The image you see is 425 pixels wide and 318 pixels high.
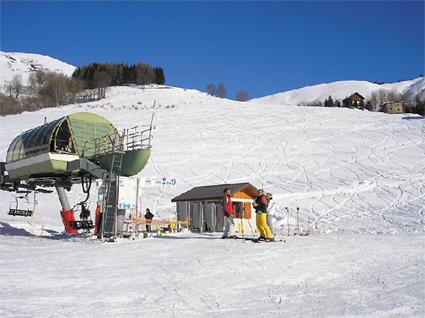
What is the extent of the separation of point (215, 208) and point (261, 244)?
13.5 meters

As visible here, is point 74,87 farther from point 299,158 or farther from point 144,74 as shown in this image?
point 299,158

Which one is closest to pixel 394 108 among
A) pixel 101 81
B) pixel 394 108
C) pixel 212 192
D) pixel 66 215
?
pixel 394 108

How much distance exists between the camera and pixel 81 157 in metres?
23.2

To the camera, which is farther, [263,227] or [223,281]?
[263,227]

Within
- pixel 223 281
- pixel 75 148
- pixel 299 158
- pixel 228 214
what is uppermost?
pixel 299 158

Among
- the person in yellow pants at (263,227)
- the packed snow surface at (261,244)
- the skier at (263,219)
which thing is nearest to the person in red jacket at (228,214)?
the packed snow surface at (261,244)

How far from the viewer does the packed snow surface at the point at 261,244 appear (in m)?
7.88

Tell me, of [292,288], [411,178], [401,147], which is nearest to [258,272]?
[292,288]

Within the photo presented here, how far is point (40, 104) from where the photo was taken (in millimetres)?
107312

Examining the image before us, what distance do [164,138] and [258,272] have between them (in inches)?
1864

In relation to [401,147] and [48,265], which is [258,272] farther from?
[401,147]

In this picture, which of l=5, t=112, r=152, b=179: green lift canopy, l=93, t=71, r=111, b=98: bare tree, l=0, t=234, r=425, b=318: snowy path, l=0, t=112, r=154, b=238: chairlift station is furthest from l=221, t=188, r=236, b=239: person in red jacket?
l=93, t=71, r=111, b=98: bare tree

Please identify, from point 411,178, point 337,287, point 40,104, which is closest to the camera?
point 337,287

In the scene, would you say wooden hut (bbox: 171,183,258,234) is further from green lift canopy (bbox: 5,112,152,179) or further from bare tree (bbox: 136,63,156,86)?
bare tree (bbox: 136,63,156,86)
